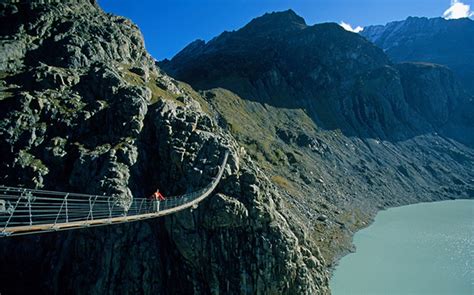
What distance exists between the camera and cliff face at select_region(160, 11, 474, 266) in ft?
254

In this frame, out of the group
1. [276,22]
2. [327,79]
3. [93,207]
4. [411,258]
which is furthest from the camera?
[276,22]

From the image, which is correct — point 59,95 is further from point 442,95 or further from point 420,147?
point 442,95

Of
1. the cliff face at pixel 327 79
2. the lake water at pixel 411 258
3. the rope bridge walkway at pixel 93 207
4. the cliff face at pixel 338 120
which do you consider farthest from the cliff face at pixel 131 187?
the cliff face at pixel 327 79

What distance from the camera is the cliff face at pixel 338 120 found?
77312 millimetres

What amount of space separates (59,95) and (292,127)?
7260 centimetres

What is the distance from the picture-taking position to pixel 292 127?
102m

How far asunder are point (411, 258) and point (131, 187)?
42.7m

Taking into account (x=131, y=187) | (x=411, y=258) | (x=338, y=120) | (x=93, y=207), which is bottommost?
(x=411, y=258)

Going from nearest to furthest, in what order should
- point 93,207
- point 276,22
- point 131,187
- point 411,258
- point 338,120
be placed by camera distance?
point 93,207
point 131,187
point 411,258
point 338,120
point 276,22

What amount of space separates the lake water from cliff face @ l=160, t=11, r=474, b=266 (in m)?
4.01

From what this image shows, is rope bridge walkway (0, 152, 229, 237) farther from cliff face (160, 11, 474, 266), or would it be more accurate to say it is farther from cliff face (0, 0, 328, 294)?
cliff face (160, 11, 474, 266)

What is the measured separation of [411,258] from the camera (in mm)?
53344

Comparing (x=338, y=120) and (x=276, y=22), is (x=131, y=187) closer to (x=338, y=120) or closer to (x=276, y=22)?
(x=338, y=120)

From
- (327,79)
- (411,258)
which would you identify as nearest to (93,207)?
(411,258)
